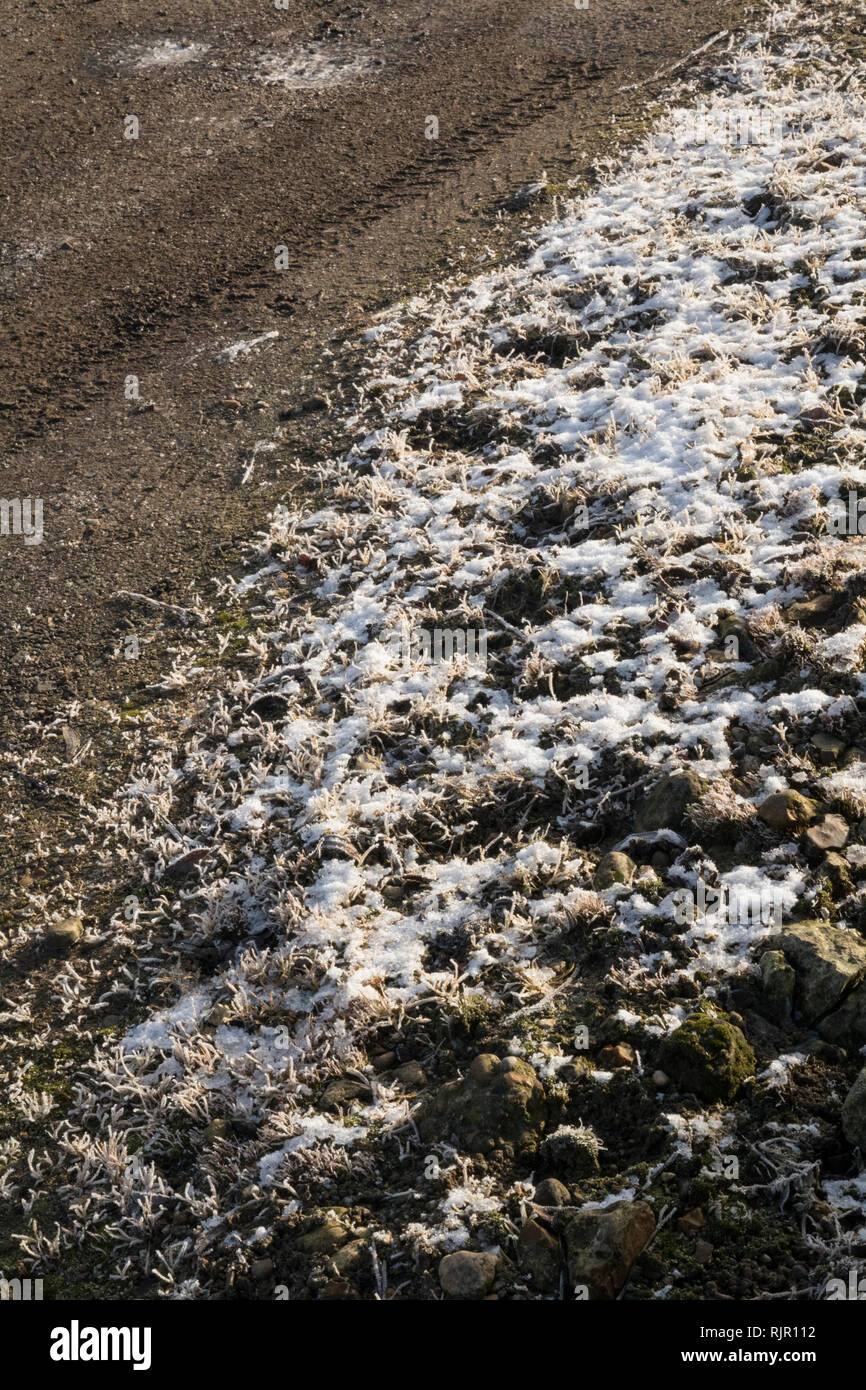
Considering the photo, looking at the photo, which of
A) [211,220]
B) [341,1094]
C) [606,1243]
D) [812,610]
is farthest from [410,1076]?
[211,220]

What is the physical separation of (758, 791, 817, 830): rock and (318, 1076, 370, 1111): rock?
6.37 feet

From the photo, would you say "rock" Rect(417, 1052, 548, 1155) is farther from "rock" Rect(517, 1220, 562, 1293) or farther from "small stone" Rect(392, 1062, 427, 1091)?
"rock" Rect(517, 1220, 562, 1293)

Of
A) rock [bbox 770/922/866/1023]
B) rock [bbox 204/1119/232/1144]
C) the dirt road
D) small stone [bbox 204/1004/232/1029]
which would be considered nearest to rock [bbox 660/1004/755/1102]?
rock [bbox 770/922/866/1023]

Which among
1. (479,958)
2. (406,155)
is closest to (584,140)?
(406,155)

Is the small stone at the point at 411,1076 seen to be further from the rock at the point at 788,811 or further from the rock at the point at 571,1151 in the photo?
the rock at the point at 788,811

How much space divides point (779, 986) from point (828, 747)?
123 centimetres

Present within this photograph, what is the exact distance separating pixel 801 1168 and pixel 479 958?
146 centimetres

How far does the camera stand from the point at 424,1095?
3.75 meters

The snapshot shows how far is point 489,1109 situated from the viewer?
11.7 ft

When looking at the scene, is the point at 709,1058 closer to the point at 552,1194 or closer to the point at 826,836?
the point at 552,1194

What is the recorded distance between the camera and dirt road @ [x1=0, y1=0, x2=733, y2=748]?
7.10 meters

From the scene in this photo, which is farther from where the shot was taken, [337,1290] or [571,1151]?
[571,1151]

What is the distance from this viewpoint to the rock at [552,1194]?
3262 mm
